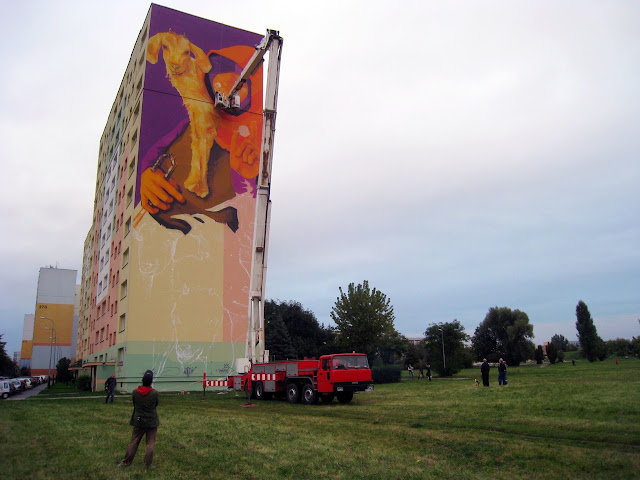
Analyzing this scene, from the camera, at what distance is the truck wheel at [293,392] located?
2367 cm

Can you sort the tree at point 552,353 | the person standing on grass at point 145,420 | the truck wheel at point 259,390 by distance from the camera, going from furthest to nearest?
the tree at point 552,353
the truck wheel at point 259,390
the person standing on grass at point 145,420

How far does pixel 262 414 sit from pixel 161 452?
796cm

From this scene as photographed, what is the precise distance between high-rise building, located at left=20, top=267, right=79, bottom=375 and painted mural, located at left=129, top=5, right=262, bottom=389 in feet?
288

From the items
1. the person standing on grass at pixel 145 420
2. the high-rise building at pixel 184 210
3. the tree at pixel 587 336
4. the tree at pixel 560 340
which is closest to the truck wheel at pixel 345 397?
the person standing on grass at pixel 145 420

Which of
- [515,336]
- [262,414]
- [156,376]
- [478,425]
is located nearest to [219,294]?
[156,376]

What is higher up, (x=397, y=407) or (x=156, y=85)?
(x=156, y=85)

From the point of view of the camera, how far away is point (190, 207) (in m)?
41.6

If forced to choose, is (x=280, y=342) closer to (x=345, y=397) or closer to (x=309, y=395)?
(x=345, y=397)

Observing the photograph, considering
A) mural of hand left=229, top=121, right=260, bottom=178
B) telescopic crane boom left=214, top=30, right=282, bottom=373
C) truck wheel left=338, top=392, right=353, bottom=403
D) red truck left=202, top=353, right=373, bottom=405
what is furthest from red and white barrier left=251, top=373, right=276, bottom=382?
mural of hand left=229, top=121, right=260, bottom=178

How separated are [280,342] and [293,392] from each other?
48.5 m

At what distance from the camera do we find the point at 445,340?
46.1 meters

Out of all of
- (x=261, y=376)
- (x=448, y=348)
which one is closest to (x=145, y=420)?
(x=261, y=376)

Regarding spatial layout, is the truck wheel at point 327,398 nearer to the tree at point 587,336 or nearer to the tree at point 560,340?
the tree at point 587,336

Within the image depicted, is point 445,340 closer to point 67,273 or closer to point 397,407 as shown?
point 397,407
